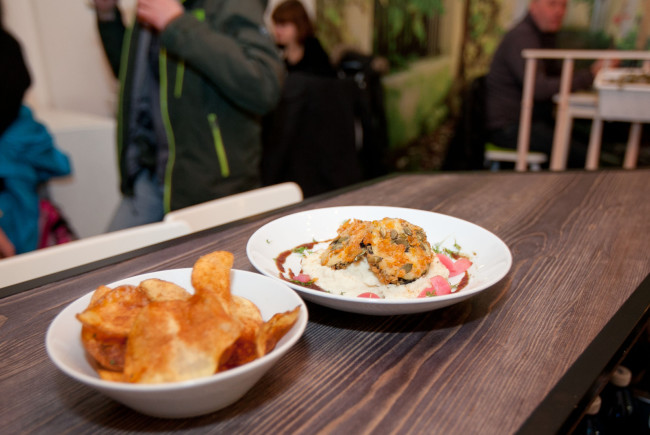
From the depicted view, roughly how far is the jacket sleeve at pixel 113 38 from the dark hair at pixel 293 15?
2.95 feet

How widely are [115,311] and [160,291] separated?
0.16 feet

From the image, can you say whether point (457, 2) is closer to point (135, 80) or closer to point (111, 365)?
point (135, 80)

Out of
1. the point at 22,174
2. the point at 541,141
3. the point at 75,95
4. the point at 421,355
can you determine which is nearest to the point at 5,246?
the point at 22,174

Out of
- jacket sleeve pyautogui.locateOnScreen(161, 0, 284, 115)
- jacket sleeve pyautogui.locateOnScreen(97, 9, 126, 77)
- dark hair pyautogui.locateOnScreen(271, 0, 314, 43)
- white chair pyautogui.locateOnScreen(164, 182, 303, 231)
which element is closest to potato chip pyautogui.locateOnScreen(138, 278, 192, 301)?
white chair pyautogui.locateOnScreen(164, 182, 303, 231)

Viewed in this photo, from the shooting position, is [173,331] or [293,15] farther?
[293,15]

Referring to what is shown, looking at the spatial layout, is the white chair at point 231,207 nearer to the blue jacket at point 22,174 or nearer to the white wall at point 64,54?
the blue jacket at point 22,174

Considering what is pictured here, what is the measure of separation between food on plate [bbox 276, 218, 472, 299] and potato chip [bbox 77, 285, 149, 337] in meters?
Result: 0.22

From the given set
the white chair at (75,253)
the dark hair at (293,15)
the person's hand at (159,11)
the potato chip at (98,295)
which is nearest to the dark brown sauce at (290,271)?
the potato chip at (98,295)

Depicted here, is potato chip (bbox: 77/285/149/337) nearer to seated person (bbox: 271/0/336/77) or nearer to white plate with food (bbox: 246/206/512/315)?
white plate with food (bbox: 246/206/512/315)

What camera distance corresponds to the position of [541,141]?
3432mm

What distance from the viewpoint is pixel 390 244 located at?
2.30ft

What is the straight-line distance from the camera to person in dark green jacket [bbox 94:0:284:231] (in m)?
1.73

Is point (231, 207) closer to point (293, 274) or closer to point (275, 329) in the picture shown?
point (293, 274)

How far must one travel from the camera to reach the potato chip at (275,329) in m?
0.51
